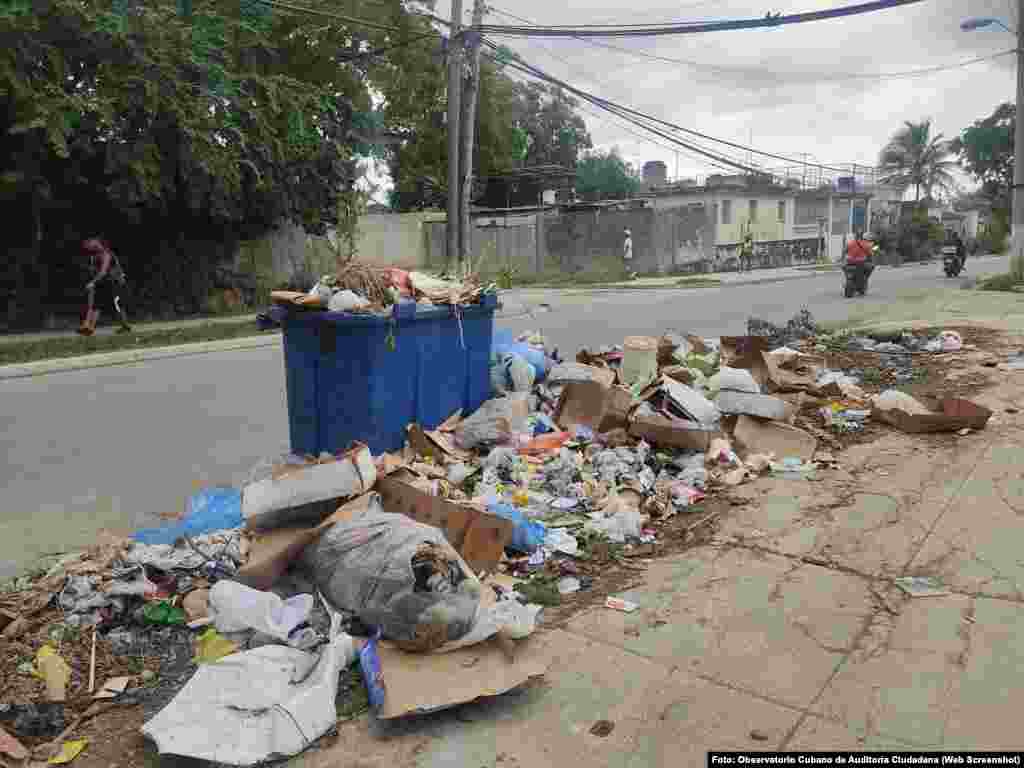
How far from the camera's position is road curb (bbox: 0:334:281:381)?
430 inches

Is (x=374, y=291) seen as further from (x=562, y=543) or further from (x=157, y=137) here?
(x=157, y=137)

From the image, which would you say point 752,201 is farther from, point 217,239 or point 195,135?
point 195,135

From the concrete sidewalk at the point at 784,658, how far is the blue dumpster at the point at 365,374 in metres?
1.96

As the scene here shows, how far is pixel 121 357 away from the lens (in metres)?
11.9

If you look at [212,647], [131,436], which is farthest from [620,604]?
[131,436]

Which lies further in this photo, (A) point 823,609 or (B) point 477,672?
(A) point 823,609

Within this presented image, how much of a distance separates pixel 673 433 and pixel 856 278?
1413cm

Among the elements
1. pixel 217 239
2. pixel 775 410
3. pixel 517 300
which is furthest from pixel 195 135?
pixel 775 410

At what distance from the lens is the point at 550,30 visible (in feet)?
49.2

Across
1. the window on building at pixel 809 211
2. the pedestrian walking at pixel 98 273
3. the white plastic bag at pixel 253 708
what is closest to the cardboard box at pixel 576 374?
the white plastic bag at pixel 253 708

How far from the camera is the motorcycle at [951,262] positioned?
2407 centimetres

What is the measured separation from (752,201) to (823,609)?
37.9 meters

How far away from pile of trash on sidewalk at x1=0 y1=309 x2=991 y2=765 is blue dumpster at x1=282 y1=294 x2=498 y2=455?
168 mm

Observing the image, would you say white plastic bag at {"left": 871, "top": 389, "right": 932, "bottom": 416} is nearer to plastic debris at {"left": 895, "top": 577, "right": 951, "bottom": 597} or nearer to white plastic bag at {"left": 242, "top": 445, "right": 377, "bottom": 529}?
plastic debris at {"left": 895, "top": 577, "right": 951, "bottom": 597}
